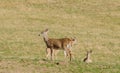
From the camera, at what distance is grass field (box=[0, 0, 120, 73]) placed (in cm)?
1585

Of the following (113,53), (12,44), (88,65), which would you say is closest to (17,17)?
(12,44)

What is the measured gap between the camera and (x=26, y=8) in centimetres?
4312

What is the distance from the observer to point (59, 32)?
3344 cm

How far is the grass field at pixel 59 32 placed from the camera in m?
15.9

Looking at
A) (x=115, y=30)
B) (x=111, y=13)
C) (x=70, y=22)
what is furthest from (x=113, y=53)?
(x=111, y=13)

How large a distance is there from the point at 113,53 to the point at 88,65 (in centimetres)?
1068

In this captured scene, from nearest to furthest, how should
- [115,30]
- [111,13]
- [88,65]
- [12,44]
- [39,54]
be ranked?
[88,65] < [39,54] < [12,44] < [115,30] < [111,13]

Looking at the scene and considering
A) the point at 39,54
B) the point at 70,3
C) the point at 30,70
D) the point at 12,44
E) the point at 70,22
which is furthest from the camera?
the point at 70,3

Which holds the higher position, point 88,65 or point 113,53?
point 88,65

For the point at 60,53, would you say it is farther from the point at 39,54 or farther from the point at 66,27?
the point at 66,27

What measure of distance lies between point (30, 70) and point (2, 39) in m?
14.4

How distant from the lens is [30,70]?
1516 centimetres

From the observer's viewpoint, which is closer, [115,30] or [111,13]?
[115,30]

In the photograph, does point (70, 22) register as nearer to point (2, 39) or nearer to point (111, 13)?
point (111, 13)
